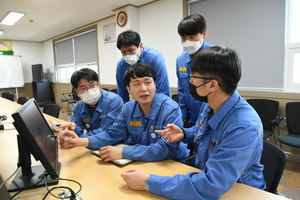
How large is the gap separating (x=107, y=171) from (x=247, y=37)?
2853mm

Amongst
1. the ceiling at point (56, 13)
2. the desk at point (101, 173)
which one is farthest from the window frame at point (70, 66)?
the desk at point (101, 173)

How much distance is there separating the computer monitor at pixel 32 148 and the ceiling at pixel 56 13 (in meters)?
3.92

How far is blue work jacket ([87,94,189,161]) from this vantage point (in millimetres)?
1343

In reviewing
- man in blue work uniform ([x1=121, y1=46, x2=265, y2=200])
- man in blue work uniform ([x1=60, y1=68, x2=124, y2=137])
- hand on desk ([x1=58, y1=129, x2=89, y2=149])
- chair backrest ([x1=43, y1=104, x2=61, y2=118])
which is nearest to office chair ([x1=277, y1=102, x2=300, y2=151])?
man in blue work uniform ([x1=121, y1=46, x2=265, y2=200])

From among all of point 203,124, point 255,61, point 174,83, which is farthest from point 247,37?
point 203,124

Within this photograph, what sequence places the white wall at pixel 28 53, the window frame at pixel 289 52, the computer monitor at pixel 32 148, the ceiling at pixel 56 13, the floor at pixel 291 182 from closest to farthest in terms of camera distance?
1. the computer monitor at pixel 32 148
2. the floor at pixel 291 182
3. the window frame at pixel 289 52
4. the ceiling at pixel 56 13
5. the white wall at pixel 28 53

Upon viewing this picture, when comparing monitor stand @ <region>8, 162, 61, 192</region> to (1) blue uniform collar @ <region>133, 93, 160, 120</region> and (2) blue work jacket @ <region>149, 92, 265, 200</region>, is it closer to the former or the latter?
(2) blue work jacket @ <region>149, 92, 265, 200</region>

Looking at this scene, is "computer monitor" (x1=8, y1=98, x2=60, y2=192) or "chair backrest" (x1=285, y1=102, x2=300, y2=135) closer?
Result: "computer monitor" (x1=8, y1=98, x2=60, y2=192)

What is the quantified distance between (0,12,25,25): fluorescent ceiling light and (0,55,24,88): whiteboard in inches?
106

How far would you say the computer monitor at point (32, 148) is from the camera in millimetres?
737

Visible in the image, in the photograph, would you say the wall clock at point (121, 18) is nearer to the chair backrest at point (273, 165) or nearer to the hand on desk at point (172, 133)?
the hand on desk at point (172, 133)

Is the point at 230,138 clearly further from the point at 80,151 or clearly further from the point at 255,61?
the point at 255,61

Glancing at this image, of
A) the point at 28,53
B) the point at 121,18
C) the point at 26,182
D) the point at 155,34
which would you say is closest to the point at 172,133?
the point at 26,182

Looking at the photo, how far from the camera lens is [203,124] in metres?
1.09
